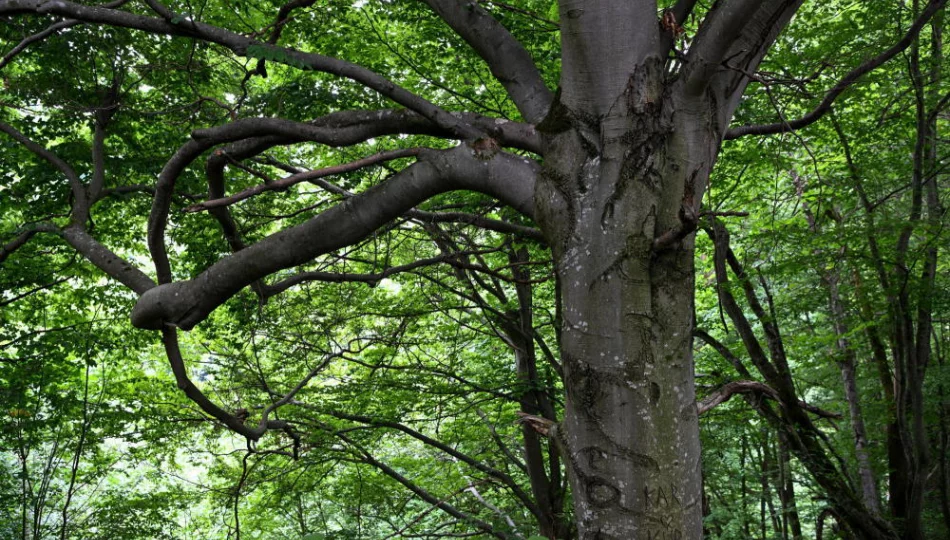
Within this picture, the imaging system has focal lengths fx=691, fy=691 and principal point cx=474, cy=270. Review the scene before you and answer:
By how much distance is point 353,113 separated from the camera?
2.68 meters

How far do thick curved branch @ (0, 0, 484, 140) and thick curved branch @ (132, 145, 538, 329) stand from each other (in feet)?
0.52

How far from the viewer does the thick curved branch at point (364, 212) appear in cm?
241

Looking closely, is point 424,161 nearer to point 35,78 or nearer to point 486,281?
point 35,78

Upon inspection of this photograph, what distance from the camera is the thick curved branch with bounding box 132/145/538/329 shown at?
241 centimetres

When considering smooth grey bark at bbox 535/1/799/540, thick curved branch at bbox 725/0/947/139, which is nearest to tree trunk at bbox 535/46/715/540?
smooth grey bark at bbox 535/1/799/540

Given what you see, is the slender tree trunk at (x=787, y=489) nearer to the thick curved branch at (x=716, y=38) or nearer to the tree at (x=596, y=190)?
the tree at (x=596, y=190)

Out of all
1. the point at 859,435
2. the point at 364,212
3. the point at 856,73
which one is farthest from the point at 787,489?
the point at 364,212

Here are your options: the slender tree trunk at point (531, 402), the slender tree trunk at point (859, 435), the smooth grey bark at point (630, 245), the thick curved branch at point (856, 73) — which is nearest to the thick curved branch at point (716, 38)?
the smooth grey bark at point (630, 245)

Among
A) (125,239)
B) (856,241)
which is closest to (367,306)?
(125,239)

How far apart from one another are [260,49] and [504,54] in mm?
918

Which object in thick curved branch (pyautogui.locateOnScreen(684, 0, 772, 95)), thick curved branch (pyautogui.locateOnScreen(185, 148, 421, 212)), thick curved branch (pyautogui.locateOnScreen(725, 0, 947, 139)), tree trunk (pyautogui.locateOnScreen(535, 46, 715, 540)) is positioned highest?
thick curved branch (pyautogui.locateOnScreen(725, 0, 947, 139))

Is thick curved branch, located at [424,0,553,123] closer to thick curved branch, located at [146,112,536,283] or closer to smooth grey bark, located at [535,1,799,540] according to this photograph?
thick curved branch, located at [146,112,536,283]

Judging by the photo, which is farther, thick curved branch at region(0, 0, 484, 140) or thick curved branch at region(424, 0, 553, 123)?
thick curved branch at region(424, 0, 553, 123)

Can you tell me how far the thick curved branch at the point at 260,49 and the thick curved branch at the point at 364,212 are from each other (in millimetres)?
159
